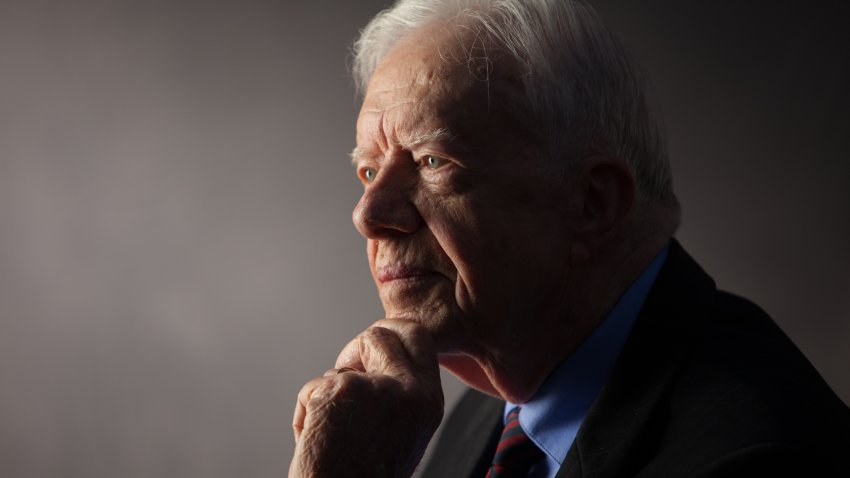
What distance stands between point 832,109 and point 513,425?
4.03 feet

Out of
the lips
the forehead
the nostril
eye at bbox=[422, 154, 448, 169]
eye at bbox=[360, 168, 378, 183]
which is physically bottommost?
the lips

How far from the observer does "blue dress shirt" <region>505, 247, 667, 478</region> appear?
4.29 ft

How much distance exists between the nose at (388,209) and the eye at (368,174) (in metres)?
0.10

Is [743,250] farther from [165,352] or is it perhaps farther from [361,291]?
[165,352]

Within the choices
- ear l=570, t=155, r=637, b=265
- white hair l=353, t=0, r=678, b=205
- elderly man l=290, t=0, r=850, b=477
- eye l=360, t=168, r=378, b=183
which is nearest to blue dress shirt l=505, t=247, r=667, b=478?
elderly man l=290, t=0, r=850, b=477

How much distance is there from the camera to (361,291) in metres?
2.41

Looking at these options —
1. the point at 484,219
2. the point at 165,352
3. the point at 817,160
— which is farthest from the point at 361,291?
the point at 817,160

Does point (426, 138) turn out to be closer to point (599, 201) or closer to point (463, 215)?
point (463, 215)

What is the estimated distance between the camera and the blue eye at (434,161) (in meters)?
1.27

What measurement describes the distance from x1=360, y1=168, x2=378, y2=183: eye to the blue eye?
6.1 inches

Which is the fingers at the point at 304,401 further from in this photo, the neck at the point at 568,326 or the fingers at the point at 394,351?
the neck at the point at 568,326

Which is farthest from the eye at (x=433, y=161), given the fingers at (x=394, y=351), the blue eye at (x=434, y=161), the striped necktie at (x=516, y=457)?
the striped necktie at (x=516, y=457)

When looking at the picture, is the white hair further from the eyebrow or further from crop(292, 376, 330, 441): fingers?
crop(292, 376, 330, 441): fingers

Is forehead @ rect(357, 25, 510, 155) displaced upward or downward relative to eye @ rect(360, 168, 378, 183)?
upward
